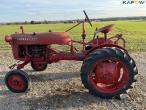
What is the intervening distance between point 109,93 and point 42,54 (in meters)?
2.15

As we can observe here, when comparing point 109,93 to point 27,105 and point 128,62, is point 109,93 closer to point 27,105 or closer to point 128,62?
point 128,62

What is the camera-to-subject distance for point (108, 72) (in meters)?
7.16

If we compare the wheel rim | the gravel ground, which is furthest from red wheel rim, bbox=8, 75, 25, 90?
the wheel rim

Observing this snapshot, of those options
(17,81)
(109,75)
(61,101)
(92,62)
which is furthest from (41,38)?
(109,75)

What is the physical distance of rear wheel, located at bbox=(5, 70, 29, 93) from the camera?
297 inches

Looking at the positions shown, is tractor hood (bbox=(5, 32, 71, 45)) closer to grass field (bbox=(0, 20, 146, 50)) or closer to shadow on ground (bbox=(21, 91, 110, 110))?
shadow on ground (bbox=(21, 91, 110, 110))

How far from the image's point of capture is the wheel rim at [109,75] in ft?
23.3

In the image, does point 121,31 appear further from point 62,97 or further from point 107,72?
point 62,97

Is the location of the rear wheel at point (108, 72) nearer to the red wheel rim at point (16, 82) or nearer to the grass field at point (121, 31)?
the red wheel rim at point (16, 82)

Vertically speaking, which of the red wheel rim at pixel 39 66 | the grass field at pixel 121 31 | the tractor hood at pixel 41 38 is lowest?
the grass field at pixel 121 31

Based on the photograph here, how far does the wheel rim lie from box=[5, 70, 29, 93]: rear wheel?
5.16 feet

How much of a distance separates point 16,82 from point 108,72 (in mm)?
2128

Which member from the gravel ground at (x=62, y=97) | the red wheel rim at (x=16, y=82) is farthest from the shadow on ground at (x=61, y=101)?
the red wheel rim at (x=16, y=82)

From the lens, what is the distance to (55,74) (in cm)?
975
